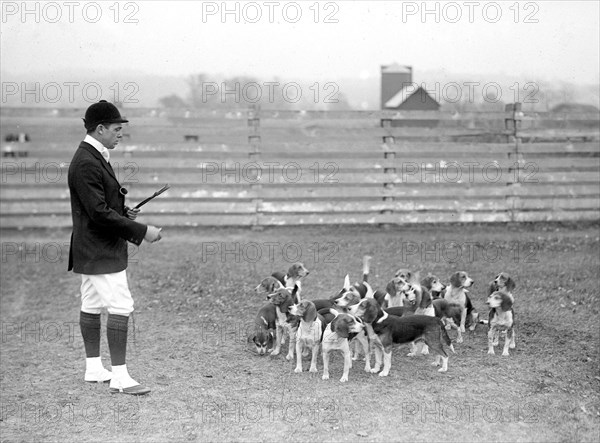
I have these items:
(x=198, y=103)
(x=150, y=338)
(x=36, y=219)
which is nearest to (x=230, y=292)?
(x=150, y=338)

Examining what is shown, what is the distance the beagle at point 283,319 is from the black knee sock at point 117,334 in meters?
1.75

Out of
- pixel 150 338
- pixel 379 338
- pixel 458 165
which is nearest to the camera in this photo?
pixel 379 338

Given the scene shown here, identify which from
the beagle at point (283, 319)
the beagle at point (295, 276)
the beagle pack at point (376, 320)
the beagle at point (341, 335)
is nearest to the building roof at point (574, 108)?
the beagle pack at point (376, 320)

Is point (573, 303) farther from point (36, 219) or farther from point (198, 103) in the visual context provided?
point (198, 103)

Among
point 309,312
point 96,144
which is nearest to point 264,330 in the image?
point 309,312

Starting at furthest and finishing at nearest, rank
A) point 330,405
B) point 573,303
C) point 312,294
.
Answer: point 312,294 → point 573,303 → point 330,405

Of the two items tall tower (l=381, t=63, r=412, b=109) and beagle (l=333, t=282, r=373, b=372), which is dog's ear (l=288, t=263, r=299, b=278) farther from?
tall tower (l=381, t=63, r=412, b=109)

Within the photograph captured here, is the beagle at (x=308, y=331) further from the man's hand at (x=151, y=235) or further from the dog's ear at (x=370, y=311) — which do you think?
the man's hand at (x=151, y=235)

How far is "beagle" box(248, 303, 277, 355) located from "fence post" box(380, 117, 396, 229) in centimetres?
624

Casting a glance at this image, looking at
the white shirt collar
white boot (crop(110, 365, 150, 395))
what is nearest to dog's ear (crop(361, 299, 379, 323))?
white boot (crop(110, 365, 150, 395))

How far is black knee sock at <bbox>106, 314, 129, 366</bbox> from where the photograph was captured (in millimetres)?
5863

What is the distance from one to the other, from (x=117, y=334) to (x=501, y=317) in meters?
3.58

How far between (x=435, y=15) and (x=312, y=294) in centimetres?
592

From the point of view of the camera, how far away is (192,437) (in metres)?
5.27
